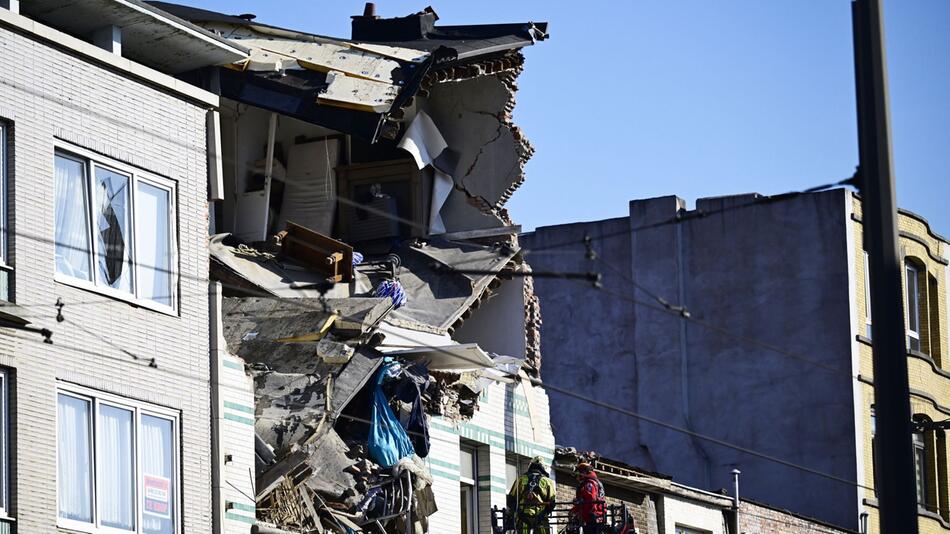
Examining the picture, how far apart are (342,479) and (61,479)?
232 inches

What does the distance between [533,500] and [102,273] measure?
910 centimetres

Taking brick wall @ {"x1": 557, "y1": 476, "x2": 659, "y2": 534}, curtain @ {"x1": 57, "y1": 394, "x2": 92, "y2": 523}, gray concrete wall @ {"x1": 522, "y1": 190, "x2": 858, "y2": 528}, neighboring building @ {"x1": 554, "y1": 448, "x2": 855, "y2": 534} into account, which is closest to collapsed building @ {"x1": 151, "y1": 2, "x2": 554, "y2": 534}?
brick wall @ {"x1": 557, "y1": 476, "x2": 659, "y2": 534}

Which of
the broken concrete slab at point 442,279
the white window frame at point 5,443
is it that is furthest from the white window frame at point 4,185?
the broken concrete slab at point 442,279

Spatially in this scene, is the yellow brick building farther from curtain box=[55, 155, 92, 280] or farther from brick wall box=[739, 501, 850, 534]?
curtain box=[55, 155, 92, 280]

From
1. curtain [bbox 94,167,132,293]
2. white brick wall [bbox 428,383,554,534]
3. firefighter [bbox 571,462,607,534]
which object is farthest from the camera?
white brick wall [bbox 428,383,554,534]

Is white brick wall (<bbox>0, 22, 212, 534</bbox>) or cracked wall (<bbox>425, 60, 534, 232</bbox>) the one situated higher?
cracked wall (<bbox>425, 60, 534, 232</bbox>)

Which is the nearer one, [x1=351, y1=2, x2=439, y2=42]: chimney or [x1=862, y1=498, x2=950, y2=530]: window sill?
[x1=351, y1=2, x2=439, y2=42]: chimney

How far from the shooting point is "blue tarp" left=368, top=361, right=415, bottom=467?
93.9 feet

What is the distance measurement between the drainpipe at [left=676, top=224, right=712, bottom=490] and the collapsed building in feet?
37.8

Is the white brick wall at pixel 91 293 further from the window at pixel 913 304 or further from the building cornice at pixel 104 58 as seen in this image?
the window at pixel 913 304

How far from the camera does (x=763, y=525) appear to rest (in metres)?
39.0

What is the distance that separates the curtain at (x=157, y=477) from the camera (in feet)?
78.6

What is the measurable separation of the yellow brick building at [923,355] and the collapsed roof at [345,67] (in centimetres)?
1322

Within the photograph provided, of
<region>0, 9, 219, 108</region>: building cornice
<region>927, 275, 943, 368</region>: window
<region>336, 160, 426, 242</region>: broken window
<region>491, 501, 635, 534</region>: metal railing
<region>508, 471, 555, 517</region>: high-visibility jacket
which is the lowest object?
<region>491, 501, 635, 534</region>: metal railing
